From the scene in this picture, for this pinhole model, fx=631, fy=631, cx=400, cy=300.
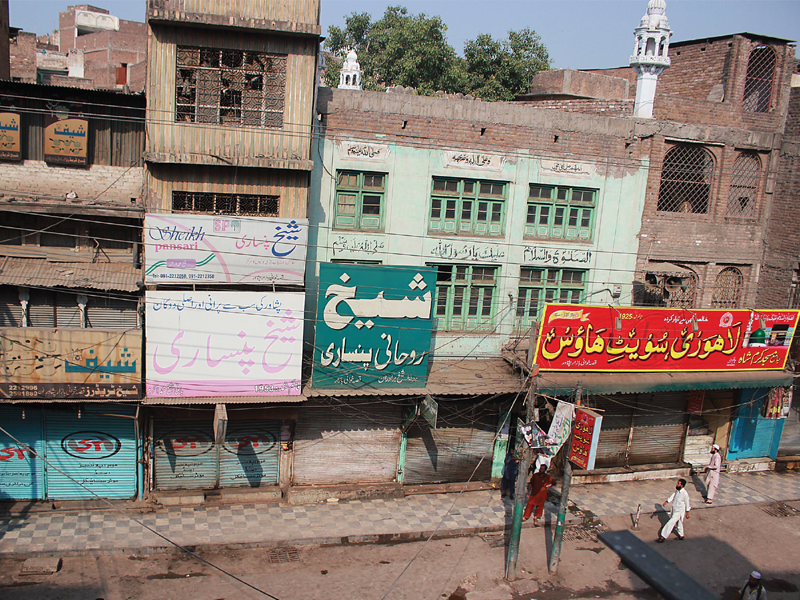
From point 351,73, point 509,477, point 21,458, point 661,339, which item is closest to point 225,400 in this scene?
point 21,458

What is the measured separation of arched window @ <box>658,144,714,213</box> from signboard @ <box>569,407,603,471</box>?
8071 mm

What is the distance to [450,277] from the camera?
1574 centimetres

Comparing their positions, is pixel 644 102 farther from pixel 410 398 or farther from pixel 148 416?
pixel 148 416

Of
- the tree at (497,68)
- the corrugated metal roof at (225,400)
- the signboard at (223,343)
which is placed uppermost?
the tree at (497,68)

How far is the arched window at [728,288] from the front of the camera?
710 inches

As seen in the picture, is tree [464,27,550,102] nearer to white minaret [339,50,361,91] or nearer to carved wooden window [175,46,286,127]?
white minaret [339,50,361,91]

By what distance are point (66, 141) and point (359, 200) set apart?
626 cm

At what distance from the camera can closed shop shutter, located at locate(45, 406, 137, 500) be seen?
13.3m

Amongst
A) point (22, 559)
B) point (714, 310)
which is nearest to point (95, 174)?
point (22, 559)

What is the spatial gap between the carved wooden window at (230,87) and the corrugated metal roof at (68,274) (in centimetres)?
342

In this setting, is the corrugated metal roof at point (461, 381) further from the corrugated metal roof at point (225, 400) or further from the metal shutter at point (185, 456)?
the metal shutter at point (185, 456)

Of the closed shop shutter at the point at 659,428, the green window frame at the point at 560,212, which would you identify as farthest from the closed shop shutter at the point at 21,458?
the closed shop shutter at the point at 659,428

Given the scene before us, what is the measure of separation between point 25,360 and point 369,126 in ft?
28.3

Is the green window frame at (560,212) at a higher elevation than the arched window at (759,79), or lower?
lower
